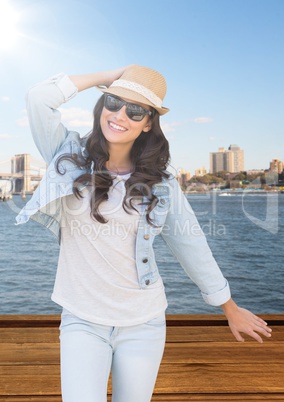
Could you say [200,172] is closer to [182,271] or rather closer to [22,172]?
[182,271]

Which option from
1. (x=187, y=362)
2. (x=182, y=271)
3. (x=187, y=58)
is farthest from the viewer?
(x=187, y=58)

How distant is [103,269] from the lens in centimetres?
128

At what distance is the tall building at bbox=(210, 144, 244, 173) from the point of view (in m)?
31.3

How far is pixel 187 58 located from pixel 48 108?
132ft

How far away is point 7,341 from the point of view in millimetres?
2279

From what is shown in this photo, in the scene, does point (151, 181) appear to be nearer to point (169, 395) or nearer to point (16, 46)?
point (169, 395)

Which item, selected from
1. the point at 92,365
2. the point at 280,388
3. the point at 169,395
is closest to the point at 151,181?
the point at 92,365

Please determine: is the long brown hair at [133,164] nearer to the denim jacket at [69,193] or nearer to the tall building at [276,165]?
the denim jacket at [69,193]

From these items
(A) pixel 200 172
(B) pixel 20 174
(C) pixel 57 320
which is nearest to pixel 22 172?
(B) pixel 20 174

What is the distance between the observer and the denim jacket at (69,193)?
1.32 m

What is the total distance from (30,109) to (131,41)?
32053mm

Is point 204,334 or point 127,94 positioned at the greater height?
point 127,94

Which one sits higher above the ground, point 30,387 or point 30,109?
point 30,109

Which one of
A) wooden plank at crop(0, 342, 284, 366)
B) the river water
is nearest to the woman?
wooden plank at crop(0, 342, 284, 366)
